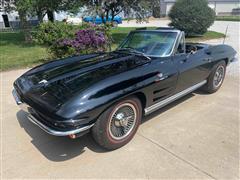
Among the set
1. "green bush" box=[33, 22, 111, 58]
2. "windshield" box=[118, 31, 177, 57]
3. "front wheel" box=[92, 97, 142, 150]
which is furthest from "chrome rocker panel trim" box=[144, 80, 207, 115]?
"green bush" box=[33, 22, 111, 58]

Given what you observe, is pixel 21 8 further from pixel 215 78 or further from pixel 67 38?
pixel 215 78

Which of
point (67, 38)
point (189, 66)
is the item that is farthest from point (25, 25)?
point (189, 66)

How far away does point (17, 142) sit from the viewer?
323 centimetres

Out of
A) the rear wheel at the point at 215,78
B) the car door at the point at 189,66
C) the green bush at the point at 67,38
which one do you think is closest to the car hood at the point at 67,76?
the car door at the point at 189,66

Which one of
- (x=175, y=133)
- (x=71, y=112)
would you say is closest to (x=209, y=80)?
(x=175, y=133)

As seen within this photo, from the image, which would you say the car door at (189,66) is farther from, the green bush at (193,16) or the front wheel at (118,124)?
the green bush at (193,16)

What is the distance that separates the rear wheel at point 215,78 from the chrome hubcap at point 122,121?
7.57ft

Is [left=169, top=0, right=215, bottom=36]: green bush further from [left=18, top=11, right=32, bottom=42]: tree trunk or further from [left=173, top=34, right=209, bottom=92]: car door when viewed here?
[left=173, top=34, right=209, bottom=92]: car door

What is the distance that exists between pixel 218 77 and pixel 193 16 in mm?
10115

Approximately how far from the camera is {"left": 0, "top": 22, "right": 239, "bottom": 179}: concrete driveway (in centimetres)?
262

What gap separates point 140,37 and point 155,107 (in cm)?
148

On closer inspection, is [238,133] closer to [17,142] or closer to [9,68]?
[17,142]

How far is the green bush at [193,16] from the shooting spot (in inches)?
544

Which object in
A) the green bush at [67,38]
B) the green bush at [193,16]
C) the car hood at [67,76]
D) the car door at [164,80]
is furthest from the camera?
the green bush at [193,16]
